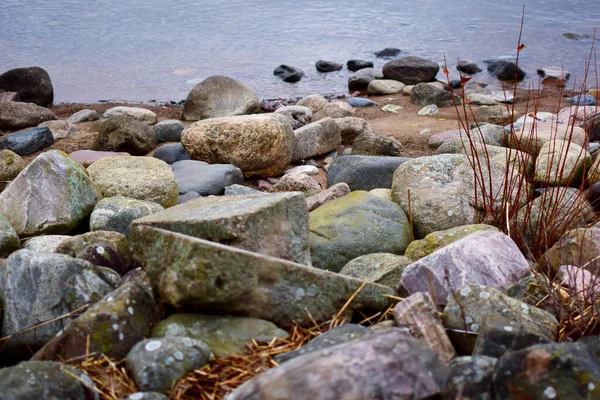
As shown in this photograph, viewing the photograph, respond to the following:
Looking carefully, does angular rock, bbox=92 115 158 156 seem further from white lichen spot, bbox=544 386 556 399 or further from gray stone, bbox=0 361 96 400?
white lichen spot, bbox=544 386 556 399

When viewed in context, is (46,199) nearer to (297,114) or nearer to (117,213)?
(117,213)

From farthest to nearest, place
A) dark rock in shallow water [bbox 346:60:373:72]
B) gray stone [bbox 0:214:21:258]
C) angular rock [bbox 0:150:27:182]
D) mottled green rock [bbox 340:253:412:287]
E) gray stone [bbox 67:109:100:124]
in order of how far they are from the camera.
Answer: dark rock in shallow water [bbox 346:60:373:72]
gray stone [bbox 67:109:100:124]
angular rock [bbox 0:150:27:182]
gray stone [bbox 0:214:21:258]
mottled green rock [bbox 340:253:412:287]

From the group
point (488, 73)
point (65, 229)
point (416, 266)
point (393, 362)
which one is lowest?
point (488, 73)

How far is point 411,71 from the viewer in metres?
14.0

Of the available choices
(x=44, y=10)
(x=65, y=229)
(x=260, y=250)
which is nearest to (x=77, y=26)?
(x=44, y=10)

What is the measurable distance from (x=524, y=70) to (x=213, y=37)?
8485 mm

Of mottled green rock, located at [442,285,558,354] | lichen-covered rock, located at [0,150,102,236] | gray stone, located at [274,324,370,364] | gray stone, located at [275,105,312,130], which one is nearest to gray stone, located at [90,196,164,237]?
lichen-covered rock, located at [0,150,102,236]

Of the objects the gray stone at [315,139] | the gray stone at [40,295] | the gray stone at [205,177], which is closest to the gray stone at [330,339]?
the gray stone at [40,295]

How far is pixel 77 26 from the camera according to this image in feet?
65.6

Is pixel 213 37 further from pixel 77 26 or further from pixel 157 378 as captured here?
pixel 157 378

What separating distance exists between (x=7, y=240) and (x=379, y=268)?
2.39 metres

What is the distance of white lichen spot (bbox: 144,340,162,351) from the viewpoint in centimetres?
236

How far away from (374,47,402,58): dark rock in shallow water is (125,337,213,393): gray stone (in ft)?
50.8

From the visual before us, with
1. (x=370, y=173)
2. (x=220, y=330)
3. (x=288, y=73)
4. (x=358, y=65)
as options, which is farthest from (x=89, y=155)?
(x=358, y=65)
